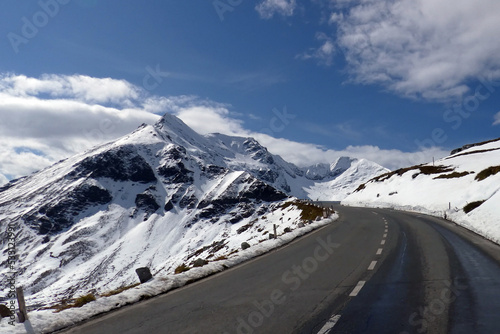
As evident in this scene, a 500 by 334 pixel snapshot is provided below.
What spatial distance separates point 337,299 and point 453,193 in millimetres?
41745

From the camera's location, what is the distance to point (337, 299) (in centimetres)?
808

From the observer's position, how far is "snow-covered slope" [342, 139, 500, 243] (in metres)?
21.7

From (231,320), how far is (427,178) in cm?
6388

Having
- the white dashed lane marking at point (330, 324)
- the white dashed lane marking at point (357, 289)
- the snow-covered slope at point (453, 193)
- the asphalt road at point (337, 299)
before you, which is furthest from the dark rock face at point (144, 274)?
the snow-covered slope at point (453, 193)

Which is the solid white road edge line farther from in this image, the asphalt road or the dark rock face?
the dark rock face

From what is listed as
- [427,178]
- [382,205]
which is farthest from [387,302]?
[427,178]

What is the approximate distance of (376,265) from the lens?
11867 mm

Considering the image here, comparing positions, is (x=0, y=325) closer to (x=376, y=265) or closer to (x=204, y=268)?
(x=204, y=268)

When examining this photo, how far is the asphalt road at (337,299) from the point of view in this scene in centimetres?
648

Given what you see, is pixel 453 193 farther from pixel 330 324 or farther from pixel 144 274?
pixel 330 324

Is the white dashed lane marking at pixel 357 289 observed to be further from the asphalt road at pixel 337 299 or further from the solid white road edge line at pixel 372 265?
the solid white road edge line at pixel 372 265

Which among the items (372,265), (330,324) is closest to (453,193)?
(372,265)

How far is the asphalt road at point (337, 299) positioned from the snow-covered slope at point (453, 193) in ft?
23.9

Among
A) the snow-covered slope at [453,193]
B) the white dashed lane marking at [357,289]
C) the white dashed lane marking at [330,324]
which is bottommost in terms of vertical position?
the white dashed lane marking at [330,324]
